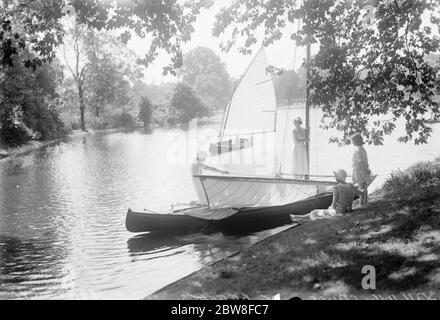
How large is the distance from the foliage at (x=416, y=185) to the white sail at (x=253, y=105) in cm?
900

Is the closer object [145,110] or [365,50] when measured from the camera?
[365,50]

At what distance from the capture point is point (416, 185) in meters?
13.3

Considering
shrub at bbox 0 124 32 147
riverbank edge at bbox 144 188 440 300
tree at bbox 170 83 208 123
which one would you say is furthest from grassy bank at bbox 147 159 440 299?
tree at bbox 170 83 208 123

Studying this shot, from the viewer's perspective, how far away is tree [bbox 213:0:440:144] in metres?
11.9

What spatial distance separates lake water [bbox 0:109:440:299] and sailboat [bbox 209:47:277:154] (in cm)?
411

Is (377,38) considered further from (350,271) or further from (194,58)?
(194,58)

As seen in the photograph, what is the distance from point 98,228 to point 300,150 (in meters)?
8.03

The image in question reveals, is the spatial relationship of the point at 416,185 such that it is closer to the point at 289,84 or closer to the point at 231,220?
the point at 231,220

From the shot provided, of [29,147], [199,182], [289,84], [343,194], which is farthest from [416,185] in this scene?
[29,147]

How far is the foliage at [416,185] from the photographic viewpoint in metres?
11.1

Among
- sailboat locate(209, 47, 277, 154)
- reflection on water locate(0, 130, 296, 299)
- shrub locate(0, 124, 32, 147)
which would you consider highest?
sailboat locate(209, 47, 277, 154)

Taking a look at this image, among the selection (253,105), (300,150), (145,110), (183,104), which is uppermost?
(183,104)

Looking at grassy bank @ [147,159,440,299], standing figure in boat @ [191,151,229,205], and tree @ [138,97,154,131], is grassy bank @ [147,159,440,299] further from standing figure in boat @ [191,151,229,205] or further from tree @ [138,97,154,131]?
tree @ [138,97,154,131]
